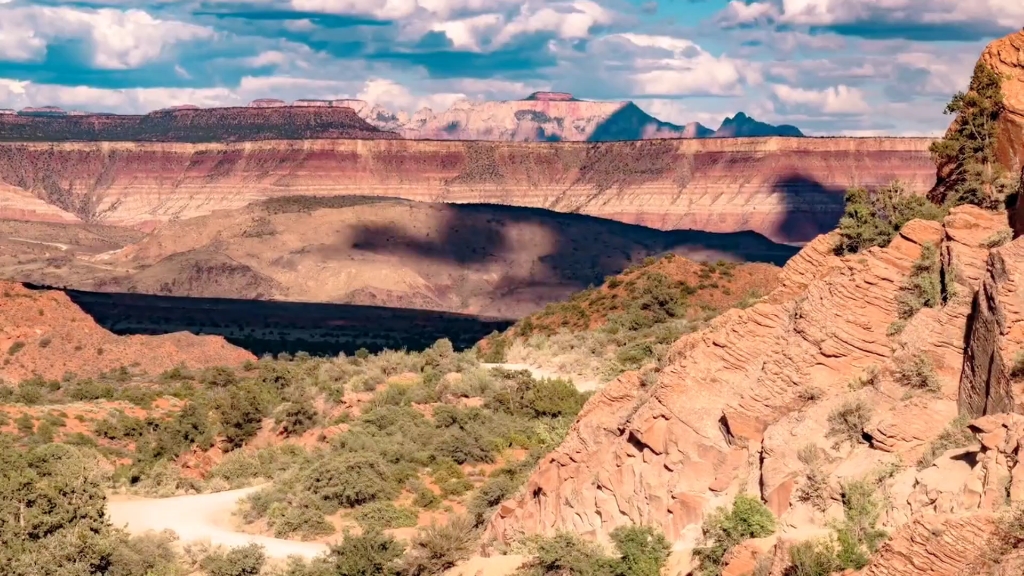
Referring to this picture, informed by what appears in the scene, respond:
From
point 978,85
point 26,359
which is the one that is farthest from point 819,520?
point 26,359

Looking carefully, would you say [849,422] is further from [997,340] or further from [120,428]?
[120,428]

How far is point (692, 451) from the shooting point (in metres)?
20.1

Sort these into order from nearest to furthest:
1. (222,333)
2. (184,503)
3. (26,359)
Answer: (184,503) → (26,359) → (222,333)

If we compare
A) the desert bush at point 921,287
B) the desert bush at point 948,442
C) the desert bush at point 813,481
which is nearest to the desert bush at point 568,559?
the desert bush at point 813,481

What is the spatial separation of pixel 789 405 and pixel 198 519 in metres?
16.0

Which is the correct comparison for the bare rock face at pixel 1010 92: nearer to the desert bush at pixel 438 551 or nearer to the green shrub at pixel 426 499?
the desert bush at pixel 438 551

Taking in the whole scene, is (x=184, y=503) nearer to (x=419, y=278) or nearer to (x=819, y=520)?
(x=819, y=520)

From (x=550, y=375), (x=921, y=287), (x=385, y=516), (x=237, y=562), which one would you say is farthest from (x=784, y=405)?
(x=550, y=375)

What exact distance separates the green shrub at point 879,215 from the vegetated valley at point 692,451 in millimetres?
68

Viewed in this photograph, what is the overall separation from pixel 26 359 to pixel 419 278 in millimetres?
101207

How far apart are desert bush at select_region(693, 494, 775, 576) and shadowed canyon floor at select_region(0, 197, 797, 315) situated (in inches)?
5416

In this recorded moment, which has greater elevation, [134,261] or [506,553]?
[506,553]

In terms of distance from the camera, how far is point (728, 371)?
813 inches

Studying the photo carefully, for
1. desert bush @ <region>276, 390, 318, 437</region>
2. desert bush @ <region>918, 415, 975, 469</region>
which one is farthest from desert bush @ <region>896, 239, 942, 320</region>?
desert bush @ <region>276, 390, 318, 437</region>
